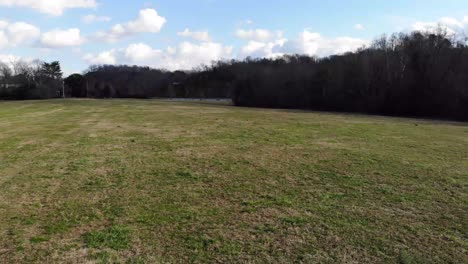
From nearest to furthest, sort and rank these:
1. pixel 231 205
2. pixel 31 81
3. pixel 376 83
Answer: pixel 231 205
pixel 376 83
pixel 31 81

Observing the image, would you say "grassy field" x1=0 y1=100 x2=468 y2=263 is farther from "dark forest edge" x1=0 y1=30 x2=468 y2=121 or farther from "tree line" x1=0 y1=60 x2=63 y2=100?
"tree line" x1=0 y1=60 x2=63 y2=100

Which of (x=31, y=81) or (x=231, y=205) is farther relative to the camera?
(x=31, y=81)

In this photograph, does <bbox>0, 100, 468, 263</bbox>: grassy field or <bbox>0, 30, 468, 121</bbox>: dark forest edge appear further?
<bbox>0, 30, 468, 121</bbox>: dark forest edge

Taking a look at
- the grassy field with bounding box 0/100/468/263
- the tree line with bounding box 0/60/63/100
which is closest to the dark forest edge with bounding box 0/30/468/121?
the tree line with bounding box 0/60/63/100

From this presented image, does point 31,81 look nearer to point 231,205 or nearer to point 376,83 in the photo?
point 376,83

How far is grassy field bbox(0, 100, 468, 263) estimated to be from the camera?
4027 millimetres

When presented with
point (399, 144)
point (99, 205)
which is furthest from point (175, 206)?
point (399, 144)

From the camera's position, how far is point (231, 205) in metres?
5.46

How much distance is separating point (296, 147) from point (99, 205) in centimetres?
627

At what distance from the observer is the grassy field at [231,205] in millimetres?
4027

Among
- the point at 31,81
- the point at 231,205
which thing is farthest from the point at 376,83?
the point at 31,81

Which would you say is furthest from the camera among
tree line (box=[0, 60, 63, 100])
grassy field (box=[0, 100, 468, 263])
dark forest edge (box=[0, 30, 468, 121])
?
tree line (box=[0, 60, 63, 100])

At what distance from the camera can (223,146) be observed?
1072 cm

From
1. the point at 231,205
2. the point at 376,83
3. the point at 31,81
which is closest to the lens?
the point at 231,205
